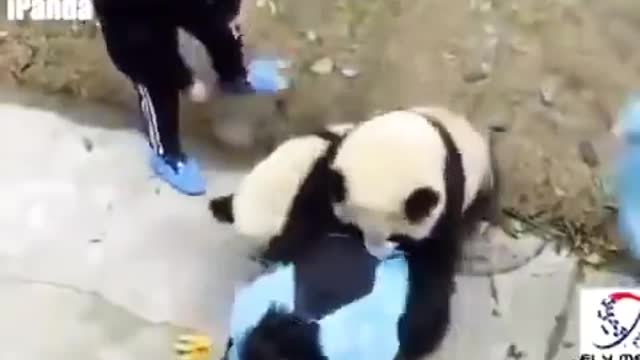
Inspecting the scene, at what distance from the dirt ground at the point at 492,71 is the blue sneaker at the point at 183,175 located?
5 centimetres

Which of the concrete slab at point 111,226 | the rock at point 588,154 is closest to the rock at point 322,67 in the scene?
the concrete slab at point 111,226

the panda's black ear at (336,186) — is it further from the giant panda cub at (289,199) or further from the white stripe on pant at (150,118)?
the white stripe on pant at (150,118)

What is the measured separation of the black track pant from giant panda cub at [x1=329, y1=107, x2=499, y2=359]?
7.2 inches

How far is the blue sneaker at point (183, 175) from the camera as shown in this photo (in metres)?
1.20

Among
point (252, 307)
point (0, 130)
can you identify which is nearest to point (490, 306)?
point (252, 307)

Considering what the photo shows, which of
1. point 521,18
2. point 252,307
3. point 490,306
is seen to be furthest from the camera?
point 521,18

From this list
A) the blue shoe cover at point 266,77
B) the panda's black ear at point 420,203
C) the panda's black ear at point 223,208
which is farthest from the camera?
the blue shoe cover at point 266,77

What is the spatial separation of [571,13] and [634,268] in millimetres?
241

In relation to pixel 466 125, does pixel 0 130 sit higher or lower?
lower

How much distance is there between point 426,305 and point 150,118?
0.33 metres

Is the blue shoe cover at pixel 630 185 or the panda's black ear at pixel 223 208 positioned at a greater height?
the blue shoe cover at pixel 630 185

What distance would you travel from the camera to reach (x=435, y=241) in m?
1.04

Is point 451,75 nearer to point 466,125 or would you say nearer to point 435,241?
point 466,125

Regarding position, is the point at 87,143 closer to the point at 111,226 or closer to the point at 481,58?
the point at 111,226
